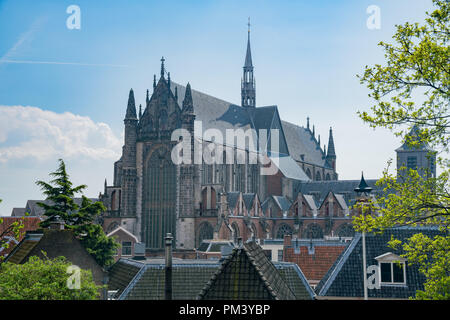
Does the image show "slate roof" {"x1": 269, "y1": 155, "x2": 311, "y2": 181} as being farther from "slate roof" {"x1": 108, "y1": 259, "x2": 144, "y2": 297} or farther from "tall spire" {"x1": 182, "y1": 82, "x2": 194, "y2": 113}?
"slate roof" {"x1": 108, "y1": 259, "x2": 144, "y2": 297}

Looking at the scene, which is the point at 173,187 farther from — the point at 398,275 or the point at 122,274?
the point at 398,275

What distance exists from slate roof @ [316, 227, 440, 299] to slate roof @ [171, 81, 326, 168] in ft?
145

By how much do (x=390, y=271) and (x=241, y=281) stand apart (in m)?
8.49

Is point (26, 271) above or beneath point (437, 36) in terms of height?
beneath

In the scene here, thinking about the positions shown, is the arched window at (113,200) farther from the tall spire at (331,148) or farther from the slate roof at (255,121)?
the tall spire at (331,148)

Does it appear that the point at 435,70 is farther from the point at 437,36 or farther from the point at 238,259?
the point at 238,259

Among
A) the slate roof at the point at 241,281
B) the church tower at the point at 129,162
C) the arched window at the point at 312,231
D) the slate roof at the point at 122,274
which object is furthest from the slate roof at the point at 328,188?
the slate roof at the point at 241,281

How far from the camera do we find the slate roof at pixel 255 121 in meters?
70.9

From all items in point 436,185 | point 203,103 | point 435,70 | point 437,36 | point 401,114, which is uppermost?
point 203,103

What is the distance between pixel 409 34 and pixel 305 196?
64681 mm

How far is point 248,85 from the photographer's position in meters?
89.1

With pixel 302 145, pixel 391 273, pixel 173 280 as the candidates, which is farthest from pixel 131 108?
pixel 391 273
